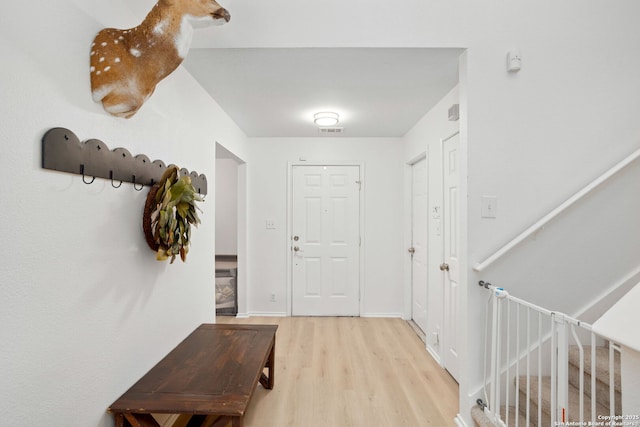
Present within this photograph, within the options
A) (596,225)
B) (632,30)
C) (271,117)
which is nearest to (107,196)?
(271,117)

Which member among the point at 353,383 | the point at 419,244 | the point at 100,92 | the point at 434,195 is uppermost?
the point at 100,92

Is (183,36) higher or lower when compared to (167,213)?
higher

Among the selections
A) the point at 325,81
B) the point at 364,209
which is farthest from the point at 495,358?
the point at 364,209

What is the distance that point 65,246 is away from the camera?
1.12 metres

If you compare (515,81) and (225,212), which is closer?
(515,81)

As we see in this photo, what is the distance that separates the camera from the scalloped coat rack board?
104cm

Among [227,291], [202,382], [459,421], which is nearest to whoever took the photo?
[202,382]

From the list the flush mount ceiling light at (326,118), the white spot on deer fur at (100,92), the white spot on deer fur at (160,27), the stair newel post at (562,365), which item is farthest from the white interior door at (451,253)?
the white spot on deer fur at (100,92)

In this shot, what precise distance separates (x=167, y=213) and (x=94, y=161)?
1.36 ft

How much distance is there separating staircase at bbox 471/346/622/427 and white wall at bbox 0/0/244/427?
189 centimetres

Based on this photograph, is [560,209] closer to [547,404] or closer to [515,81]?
[515,81]

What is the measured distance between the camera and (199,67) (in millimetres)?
2123

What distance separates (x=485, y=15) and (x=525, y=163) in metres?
0.90

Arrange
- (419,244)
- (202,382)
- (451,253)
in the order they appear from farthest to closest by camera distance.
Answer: (419,244), (451,253), (202,382)
